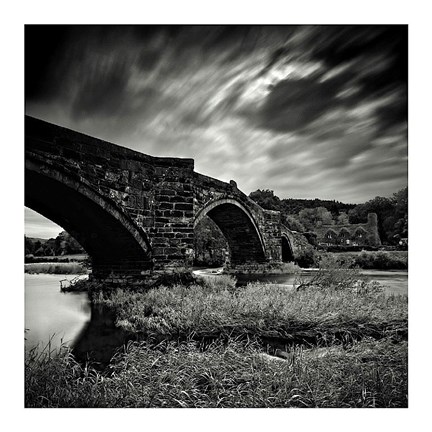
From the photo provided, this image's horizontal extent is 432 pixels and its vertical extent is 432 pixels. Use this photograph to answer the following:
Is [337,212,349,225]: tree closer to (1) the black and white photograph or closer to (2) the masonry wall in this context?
(1) the black and white photograph

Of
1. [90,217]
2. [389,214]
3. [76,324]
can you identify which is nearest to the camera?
[389,214]

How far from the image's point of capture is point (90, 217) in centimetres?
849

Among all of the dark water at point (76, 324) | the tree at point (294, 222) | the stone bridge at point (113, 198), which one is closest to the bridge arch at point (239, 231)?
the tree at point (294, 222)

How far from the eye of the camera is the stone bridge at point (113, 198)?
6.90 m

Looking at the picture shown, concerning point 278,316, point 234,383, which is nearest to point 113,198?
point 278,316

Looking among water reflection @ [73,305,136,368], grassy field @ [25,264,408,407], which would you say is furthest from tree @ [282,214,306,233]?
water reflection @ [73,305,136,368]

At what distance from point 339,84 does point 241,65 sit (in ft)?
3.28

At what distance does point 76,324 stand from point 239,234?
1219 centimetres

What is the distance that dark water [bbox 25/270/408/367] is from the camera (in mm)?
3836

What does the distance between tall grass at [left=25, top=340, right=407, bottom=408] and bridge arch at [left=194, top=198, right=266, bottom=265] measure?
1064cm

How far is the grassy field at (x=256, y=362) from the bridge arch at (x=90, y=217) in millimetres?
2751

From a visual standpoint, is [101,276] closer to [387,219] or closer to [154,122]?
[154,122]

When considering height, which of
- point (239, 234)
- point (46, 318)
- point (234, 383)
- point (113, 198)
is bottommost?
point (234, 383)

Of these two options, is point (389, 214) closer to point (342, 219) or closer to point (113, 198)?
point (342, 219)
